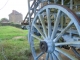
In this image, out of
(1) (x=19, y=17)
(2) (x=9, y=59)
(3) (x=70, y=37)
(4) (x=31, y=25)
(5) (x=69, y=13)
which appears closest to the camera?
(5) (x=69, y=13)

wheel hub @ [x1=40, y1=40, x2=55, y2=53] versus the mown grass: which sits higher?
wheel hub @ [x1=40, y1=40, x2=55, y2=53]

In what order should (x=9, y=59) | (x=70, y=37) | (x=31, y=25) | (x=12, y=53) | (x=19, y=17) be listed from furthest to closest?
(x=19, y=17) → (x=12, y=53) → (x=9, y=59) → (x=31, y=25) → (x=70, y=37)

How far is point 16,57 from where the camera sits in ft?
27.6

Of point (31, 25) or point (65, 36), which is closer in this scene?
point (65, 36)

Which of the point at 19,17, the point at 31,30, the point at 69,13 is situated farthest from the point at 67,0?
the point at 19,17

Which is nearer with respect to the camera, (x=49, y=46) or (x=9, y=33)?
(x=49, y=46)

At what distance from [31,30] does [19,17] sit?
35.4 metres

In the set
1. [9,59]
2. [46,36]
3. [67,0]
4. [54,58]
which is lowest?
[9,59]

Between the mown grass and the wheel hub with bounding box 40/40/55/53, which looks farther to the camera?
the mown grass

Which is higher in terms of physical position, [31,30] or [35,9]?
[35,9]

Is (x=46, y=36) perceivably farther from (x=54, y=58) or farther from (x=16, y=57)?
(x=16, y=57)

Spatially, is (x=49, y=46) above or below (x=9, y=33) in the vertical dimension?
above

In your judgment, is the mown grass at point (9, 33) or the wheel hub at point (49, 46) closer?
the wheel hub at point (49, 46)

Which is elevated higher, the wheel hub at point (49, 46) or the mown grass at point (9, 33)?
the wheel hub at point (49, 46)
